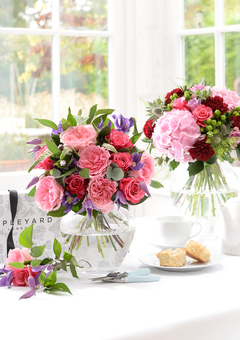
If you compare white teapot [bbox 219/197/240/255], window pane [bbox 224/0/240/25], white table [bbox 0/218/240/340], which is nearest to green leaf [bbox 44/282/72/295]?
white table [bbox 0/218/240/340]

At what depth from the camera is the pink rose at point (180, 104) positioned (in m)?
1.29

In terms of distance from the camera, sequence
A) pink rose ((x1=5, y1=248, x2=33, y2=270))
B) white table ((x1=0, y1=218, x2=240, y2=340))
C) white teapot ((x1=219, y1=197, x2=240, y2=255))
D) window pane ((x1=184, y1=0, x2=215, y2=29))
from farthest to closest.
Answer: window pane ((x1=184, y1=0, x2=215, y2=29)), white teapot ((x1=219, y1=197, x2=240, y2=255)), pink rose ((x1=5, y1=248, x2=33, y2=270)), white table ((x1=0, y1=218, x2=240, y2=340))

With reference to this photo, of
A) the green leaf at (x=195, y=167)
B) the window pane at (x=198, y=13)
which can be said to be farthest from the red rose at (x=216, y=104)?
the window pane at (x=198, y=13)

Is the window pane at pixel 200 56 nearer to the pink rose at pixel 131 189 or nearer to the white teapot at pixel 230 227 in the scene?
the white teapot at pixel 230 227

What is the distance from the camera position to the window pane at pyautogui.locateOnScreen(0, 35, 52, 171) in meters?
2.33

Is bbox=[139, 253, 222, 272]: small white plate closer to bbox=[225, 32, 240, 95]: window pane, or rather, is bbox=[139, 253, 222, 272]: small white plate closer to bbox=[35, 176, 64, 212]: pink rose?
bbox=[35, 176, 64, 212]: pink rose

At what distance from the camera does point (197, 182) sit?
138cm

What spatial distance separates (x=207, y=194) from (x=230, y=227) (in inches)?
6.1

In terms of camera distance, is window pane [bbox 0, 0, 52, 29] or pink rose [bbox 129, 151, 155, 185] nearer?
pink rose [bbox 129, 151, 155, 185]

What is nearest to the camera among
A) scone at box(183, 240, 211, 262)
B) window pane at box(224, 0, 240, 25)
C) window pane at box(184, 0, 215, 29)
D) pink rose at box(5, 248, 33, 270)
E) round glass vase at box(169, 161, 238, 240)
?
pink rose at box(5, 248, 33, 270)

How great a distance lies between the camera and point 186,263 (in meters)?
1.12

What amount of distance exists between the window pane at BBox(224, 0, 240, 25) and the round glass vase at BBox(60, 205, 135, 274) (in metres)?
1.61

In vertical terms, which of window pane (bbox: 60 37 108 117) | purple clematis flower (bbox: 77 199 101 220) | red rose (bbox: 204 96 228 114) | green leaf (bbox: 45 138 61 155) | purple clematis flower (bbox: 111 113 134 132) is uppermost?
window pane (bbox: 60 37 108 117)

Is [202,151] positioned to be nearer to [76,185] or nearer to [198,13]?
[76,185]
